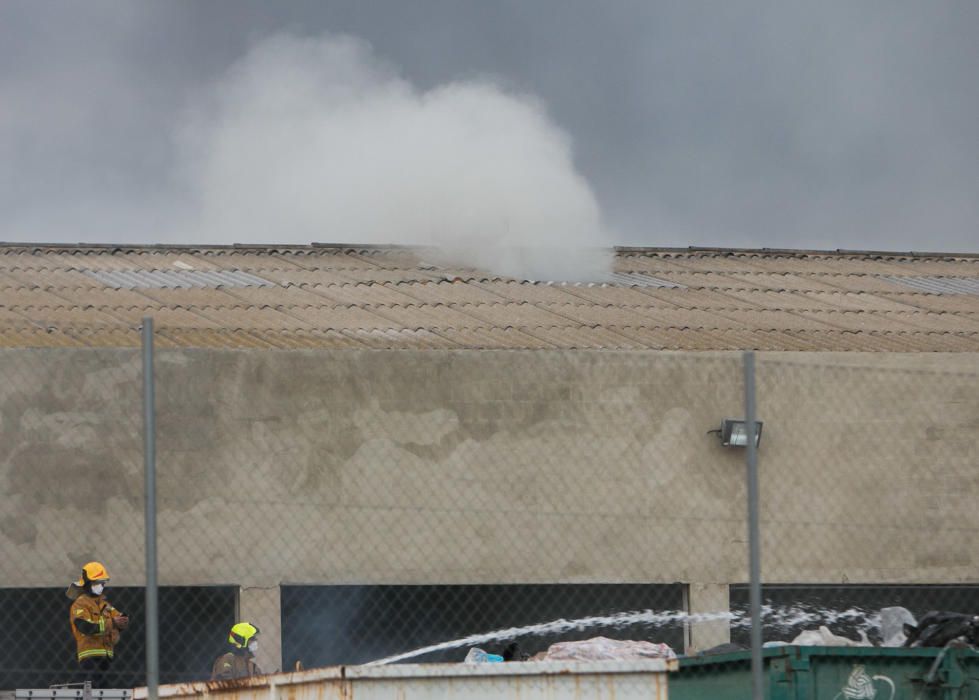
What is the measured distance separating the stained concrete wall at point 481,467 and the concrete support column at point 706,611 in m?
0.11

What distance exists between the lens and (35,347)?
13.8 meters

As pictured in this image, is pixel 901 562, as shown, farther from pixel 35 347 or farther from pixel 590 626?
pixel 35 347

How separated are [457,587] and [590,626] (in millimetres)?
1343

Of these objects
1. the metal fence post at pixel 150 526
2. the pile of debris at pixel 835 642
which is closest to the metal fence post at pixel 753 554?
the pile of debris at pixel 835 642

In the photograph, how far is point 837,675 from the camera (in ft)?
24.4

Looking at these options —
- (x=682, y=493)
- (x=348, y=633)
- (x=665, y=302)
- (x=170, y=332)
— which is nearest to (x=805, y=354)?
(x=682, y=493)

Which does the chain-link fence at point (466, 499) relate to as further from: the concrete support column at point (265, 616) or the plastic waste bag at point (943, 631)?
the plastic waste bag at point (943, 631)

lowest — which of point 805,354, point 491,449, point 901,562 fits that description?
point 901,562

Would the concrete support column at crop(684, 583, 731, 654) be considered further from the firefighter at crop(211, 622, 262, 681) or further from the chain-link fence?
the firefighter at crop(211, 622, 262, 681)

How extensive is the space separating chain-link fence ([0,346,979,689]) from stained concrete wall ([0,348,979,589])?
2 centimetres

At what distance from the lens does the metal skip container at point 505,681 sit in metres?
7.31

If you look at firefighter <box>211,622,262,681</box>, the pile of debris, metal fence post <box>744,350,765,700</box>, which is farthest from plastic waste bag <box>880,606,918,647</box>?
firefighter <box>211,622,262,681</box>

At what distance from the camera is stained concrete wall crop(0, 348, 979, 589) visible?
537 inches

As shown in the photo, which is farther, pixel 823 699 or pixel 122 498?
pixel 122 498
